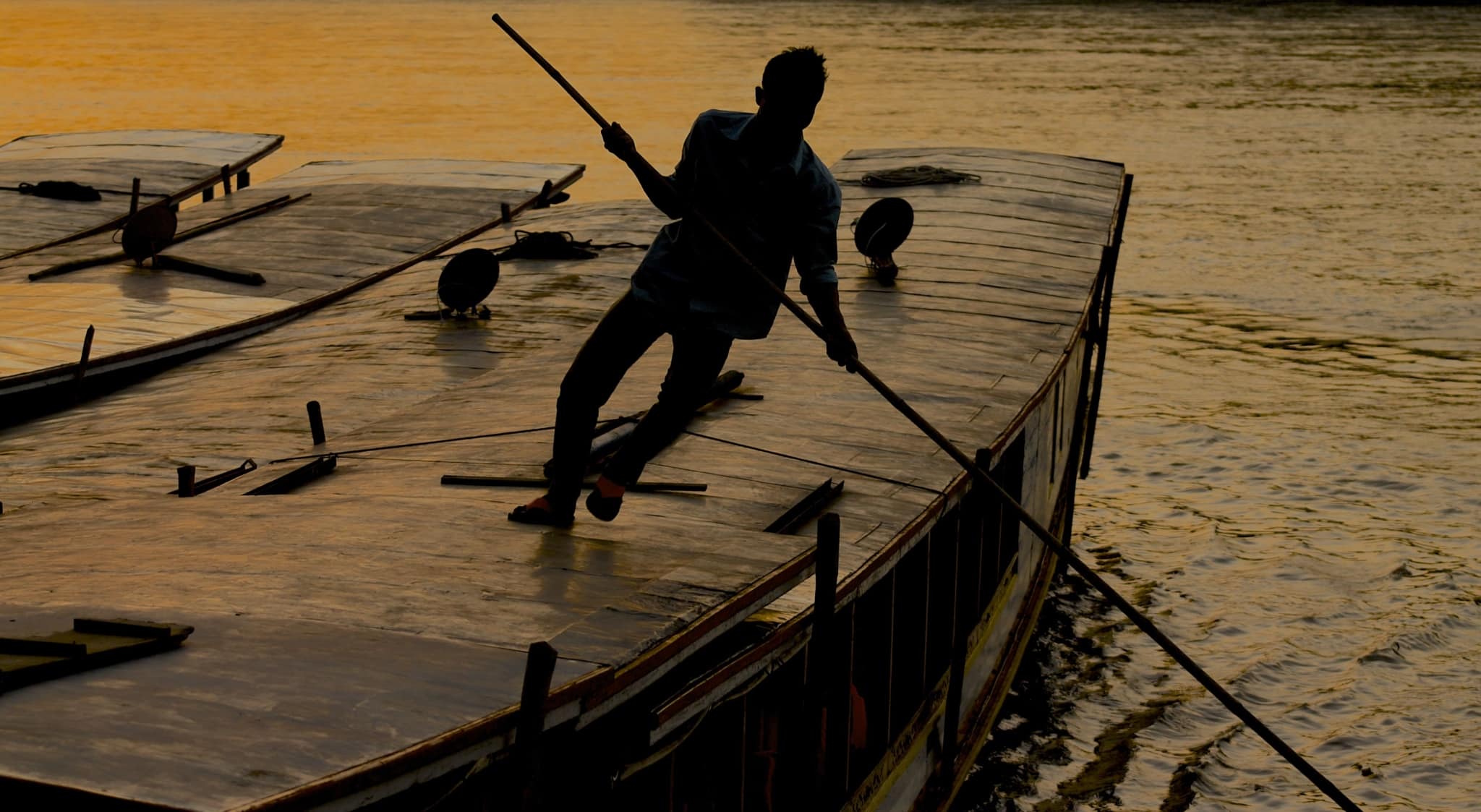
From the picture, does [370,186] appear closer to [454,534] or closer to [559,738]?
[454,534]

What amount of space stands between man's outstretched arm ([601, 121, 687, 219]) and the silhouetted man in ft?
0.05

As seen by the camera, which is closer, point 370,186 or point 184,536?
point 184,536

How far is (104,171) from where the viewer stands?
77.0 feet

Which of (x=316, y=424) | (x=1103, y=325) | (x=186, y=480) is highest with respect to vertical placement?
(x=186, y=480)

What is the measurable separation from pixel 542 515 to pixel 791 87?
1941mm

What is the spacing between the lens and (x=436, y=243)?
1991 centimetres

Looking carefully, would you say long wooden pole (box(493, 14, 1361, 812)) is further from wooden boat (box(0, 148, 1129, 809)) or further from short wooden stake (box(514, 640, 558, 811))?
short wooden stake (box(514, 640, 558, 811))

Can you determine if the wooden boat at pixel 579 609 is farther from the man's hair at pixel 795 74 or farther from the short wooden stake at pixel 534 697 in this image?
the man's hair at pixel 795 74

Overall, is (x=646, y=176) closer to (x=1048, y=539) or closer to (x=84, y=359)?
(x=1048, y=539)

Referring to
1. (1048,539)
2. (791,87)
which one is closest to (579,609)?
(791,87)

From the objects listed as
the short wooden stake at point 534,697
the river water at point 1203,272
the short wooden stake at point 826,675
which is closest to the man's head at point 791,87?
the short wooden stake at point 826,675

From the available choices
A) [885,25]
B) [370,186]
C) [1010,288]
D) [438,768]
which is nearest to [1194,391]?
[1010,288]

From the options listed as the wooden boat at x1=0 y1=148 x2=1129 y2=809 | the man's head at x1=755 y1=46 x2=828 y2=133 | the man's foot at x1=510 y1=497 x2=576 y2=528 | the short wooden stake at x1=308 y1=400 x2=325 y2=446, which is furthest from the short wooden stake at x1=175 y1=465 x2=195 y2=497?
the man's head at x1=755 y1=46 x2=828 y2=133

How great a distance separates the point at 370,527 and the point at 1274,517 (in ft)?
42.5
